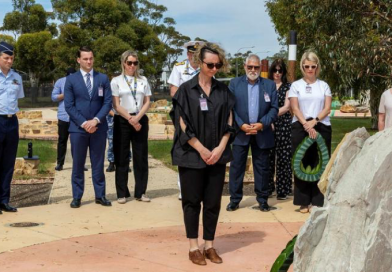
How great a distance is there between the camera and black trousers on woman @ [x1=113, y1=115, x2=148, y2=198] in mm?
8789

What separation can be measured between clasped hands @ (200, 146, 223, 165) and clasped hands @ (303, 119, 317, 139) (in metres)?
2.48

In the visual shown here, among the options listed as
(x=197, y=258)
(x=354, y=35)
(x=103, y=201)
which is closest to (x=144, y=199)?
(x=103, y=201)

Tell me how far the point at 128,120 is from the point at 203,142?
2.75m

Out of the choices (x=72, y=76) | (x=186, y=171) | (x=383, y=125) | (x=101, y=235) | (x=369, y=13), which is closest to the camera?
(x=186, y=171)

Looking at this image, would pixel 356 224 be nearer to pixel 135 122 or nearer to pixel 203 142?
pixel 203 142

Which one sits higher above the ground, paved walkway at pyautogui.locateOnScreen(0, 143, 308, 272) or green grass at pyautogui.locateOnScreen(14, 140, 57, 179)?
paved walkway at pyautogui.locateOnScreen(0, 143, 308, 272)

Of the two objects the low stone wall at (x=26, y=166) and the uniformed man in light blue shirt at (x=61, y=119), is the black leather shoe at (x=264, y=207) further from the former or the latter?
the low stone wall at (x=26, y=166)

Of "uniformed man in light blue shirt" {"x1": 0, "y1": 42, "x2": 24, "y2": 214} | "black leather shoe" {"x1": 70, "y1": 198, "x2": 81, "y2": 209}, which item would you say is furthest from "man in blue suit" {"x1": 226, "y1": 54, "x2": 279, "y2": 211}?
"uniformed man in light blue shirt" {"x1": 0, "y1": 42, "x2": 24, "y2": 214}

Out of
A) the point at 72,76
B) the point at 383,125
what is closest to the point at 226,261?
the point at 383,125

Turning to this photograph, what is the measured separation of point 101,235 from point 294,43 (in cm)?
502

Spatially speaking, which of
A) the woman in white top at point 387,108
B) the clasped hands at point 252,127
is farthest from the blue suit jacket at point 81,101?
the woman in white top at point 387,108

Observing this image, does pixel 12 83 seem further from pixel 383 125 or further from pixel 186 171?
pixel 383 125

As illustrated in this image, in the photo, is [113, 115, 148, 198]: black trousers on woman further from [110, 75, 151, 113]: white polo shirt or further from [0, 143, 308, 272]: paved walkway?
[0, 143, 308, 272]: paved walkway

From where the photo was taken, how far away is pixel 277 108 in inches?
331
